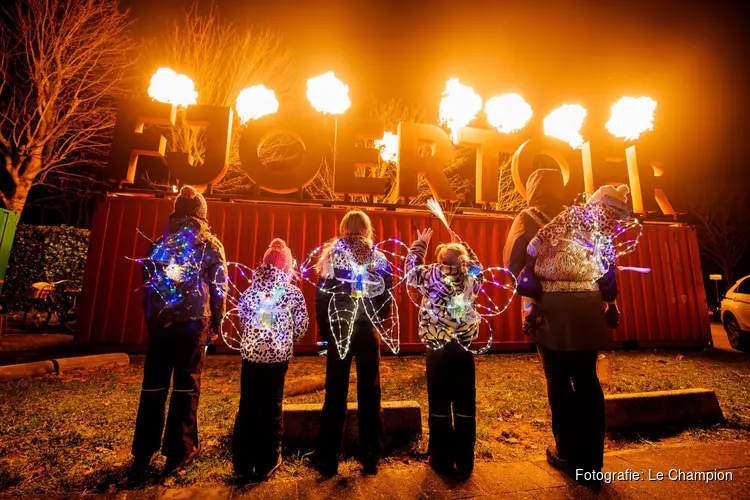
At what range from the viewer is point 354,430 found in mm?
2941

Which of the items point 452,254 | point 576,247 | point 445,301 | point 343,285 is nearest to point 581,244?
point 576,247

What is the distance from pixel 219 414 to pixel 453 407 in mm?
2624

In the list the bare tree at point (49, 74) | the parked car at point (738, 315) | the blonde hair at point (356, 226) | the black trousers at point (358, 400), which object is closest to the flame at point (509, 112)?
the parked car at point (738, 315)

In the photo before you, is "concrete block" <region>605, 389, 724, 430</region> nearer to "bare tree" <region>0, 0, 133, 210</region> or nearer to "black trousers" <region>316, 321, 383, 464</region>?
"black trousers" <region>316, 321, 383, 464</region>

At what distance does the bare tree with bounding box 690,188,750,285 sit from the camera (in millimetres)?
23219

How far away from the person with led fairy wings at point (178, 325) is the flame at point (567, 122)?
10.0 m

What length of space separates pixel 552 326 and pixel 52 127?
606 inches

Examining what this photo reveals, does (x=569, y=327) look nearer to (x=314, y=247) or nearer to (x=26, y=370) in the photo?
(x=314, y=247)

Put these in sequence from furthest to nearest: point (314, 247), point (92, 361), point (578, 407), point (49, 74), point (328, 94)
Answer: point (49, 74), point (328, 94), point (314, 247), point (92, 361), point (578, 407)

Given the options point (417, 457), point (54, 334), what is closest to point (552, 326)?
point (417, 457)

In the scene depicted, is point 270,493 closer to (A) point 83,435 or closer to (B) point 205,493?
(B) point 205,493

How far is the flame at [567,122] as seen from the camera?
10.0m

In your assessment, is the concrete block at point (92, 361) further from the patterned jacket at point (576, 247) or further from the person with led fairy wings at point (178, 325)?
the patterned jacket at point (576, 247)

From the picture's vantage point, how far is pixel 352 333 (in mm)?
2637
